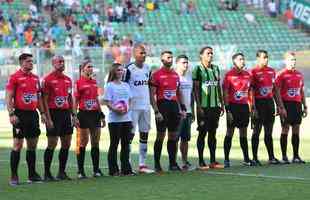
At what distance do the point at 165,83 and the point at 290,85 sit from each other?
268 centimetres

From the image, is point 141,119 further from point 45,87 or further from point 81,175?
point 45,87

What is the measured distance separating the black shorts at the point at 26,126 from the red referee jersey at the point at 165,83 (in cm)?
251

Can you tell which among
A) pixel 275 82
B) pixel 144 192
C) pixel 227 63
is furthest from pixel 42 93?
pixel 227 63

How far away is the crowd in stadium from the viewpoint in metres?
15.0

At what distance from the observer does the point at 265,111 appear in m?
17.7

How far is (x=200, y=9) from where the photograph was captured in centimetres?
4925

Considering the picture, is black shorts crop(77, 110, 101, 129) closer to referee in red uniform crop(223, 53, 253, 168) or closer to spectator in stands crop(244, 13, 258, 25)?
referee in red uniform crop(223, 53, 253, 168)

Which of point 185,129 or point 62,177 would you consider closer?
point 62,177

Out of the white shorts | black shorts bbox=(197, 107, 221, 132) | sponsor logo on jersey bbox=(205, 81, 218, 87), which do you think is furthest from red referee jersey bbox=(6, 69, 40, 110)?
sponsor logo on jersey bbox=(205, 81, 218, 87)

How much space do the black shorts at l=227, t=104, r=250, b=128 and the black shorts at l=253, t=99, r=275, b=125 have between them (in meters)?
0.40

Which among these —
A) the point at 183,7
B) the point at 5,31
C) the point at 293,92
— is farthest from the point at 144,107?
the point at 183,7

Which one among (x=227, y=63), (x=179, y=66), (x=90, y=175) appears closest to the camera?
(x=90, y=175)

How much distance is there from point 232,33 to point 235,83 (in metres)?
30.5

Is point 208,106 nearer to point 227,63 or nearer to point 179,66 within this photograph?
point 179,66
